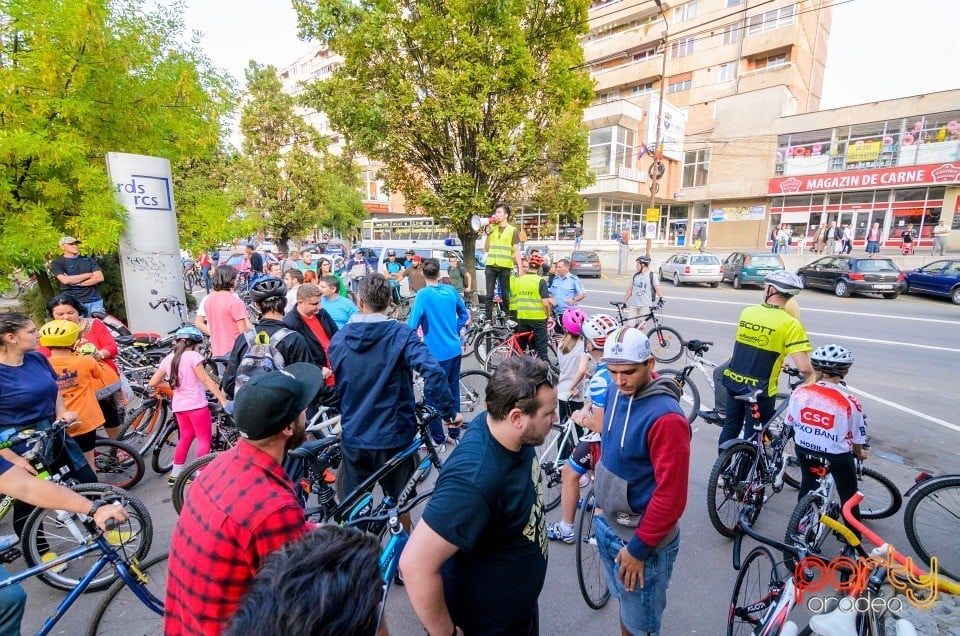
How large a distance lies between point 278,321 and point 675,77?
43489 millimetres

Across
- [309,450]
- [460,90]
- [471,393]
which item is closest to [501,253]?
[471,393]

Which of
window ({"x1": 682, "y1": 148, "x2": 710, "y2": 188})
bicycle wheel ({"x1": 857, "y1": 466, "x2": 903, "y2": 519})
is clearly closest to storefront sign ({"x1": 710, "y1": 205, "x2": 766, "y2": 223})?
window ({"x1": 682, "y1": 148, "x2": 710, "y2": 188})

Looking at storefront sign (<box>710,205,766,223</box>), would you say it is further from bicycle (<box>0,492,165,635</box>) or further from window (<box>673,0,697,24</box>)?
bicycle (<box>0,492,165,635</box>)

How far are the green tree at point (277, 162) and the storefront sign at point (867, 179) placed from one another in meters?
29.1

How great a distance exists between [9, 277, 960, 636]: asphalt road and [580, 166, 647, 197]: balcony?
18876 millimetres

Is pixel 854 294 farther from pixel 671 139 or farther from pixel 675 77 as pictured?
pixel 675 77

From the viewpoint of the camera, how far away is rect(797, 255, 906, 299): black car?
16.1 meters

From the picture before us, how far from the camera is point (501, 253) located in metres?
8.36

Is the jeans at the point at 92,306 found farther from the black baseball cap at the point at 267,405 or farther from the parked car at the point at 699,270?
the parked car at the point at 699,270

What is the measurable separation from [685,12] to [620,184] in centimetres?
1952

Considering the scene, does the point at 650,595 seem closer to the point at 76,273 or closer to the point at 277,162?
the point at 76,273

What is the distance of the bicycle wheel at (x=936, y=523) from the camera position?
3.24 m

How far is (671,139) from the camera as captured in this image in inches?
1217

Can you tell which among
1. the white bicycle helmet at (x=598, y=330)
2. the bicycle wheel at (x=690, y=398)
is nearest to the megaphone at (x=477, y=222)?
the bicycle wheel at (x=690, y=398)
